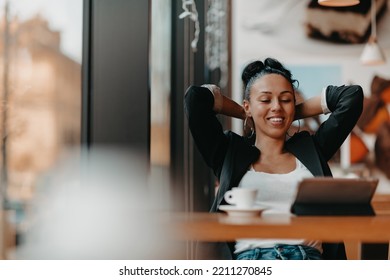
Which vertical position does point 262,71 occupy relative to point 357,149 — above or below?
above

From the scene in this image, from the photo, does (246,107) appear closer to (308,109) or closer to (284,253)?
(308,109)

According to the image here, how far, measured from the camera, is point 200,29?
8.69ft

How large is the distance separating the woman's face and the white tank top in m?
0.09

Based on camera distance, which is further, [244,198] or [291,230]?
[244,198]

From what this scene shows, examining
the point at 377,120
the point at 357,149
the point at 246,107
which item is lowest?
the point at 357,149

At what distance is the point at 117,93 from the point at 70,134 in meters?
0.15

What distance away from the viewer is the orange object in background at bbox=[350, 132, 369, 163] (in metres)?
4.74

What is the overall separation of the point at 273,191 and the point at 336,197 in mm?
379

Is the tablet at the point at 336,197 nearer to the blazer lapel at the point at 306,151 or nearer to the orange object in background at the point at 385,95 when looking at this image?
the blazer lapel at the point at 306,151

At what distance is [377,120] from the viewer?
4.85 m

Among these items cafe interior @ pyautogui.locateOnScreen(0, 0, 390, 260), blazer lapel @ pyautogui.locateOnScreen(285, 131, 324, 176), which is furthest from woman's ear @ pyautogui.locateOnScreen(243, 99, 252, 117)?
cafe interior @ pyautogui.locateOnScreen(0, 0, 390, 260)

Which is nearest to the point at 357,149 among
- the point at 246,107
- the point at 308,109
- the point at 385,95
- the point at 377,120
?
the point at 377,120

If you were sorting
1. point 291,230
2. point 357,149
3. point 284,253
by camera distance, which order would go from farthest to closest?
point 357,149
point 284,253
point 291,230
